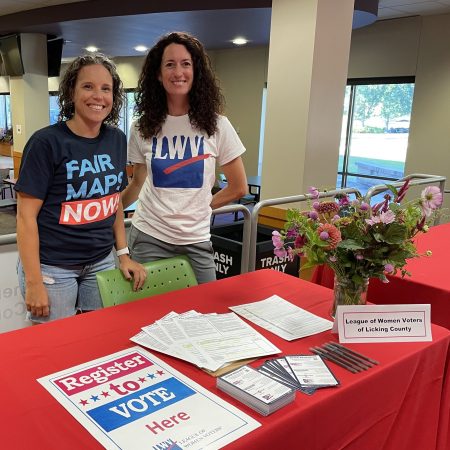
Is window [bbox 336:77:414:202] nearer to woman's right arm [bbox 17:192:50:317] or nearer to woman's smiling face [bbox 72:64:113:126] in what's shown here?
woman's smiling face [bbox 72:64:113:126]

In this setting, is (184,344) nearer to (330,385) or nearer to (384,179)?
(330,385)

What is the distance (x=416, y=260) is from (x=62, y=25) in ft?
18.2

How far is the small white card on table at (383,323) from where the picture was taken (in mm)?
Result: 1308

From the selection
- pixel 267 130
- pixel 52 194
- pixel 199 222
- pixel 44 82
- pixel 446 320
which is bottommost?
pixel 446 320

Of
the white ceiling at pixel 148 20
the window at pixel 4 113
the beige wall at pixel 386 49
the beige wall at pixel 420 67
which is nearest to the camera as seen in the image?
the white ceiling at pixel 148 20

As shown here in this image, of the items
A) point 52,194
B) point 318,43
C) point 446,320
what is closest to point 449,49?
point 318,43

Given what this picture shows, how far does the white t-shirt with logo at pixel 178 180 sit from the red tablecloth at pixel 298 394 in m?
0.30

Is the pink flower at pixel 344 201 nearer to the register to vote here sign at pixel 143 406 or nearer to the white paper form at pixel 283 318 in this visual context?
the white paper form at pixel 283 318

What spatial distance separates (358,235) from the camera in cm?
133

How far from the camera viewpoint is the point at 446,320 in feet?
5.71

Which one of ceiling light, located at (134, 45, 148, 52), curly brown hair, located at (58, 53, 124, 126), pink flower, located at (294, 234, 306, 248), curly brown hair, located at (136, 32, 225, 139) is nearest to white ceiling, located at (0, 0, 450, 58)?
ceiling light, located at (134, 45, 148, 52)

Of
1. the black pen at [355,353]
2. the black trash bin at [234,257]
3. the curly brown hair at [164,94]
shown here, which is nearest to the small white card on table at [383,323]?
the black pen at [355,353]

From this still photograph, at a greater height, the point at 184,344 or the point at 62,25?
the point at 62,25

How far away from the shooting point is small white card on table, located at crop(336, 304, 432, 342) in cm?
131
